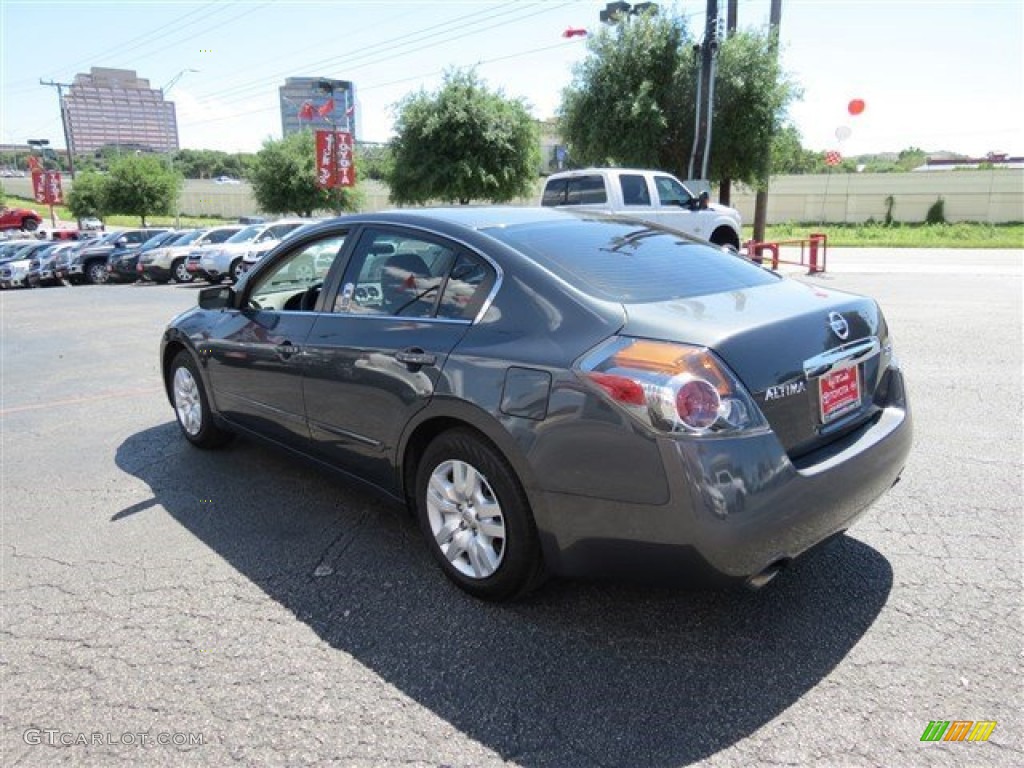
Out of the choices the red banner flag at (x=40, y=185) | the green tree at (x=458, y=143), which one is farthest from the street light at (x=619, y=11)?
→ the red banner flag at (x=40, y=185)

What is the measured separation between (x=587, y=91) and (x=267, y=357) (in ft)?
62.3

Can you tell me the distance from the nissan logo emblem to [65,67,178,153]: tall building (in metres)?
92.0

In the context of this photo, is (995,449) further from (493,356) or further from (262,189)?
(262,189)

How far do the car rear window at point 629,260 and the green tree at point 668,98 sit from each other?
17.3 meters

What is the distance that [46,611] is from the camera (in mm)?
3295

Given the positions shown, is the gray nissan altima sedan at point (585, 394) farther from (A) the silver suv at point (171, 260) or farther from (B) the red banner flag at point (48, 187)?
(B) the red banner flag at point (48, 187)

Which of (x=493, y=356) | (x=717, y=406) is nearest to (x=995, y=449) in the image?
(x=717, y=406)

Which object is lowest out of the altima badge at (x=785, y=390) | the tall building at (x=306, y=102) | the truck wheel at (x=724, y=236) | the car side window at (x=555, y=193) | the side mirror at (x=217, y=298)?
the truck wheel at (x=724, y=236)

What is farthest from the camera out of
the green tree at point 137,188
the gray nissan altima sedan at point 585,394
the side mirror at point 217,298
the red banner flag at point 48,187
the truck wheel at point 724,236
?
the red banner flag at point 48,187

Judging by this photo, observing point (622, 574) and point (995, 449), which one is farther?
point (995, 449)

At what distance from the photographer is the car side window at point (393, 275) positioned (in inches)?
134

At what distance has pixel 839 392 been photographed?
9.62ft

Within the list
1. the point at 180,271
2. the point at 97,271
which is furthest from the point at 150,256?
the point at 97,271

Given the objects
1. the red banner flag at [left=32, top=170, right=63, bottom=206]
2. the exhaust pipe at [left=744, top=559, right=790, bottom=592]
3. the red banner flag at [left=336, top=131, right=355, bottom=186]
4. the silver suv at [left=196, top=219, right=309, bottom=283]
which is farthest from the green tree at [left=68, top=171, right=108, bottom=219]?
the exhaust pipe at [left=744, top=559, right=790, bottom=592]
